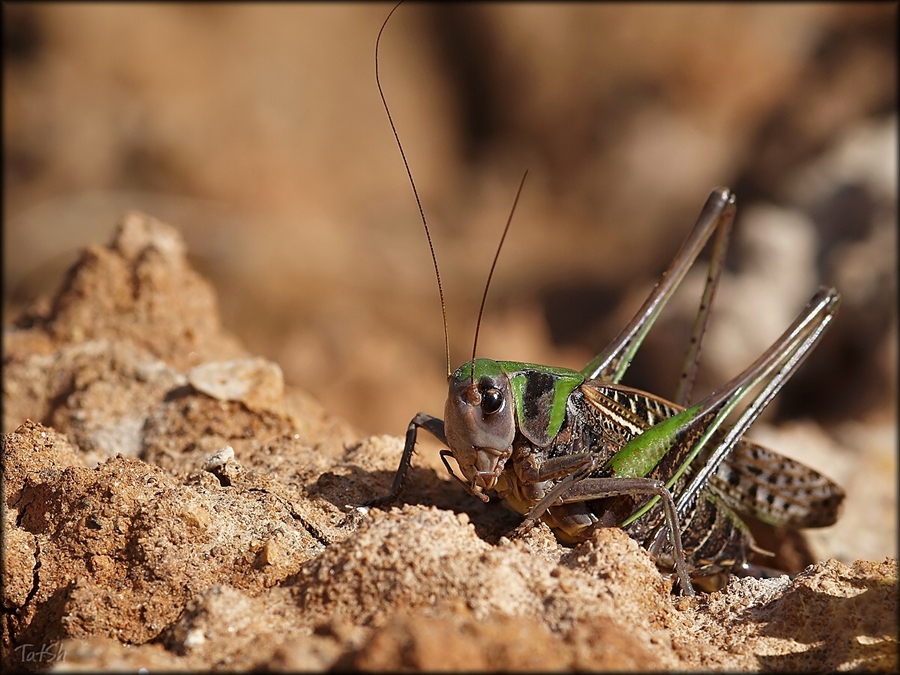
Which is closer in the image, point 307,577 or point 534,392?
point 307,577

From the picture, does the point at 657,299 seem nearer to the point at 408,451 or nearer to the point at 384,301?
the point at 408,451

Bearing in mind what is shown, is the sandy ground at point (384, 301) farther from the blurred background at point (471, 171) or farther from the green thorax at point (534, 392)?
the green thorax at point (534, 392)

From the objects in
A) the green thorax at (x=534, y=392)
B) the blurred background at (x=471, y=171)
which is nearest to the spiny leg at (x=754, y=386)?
the green thorax at (x=534, y=392)

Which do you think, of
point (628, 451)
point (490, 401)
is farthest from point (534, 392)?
point (628, 451)

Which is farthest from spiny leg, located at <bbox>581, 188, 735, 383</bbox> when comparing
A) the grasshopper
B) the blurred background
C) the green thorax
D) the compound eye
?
the blurred background

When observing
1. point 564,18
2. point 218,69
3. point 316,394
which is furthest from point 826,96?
point 218,69

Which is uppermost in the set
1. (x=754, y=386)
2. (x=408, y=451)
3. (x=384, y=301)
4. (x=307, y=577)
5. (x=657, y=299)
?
(x=384, y=301)

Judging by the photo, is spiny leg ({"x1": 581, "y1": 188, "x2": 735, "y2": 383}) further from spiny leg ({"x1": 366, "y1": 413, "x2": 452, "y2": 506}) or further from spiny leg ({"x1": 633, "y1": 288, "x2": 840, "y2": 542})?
spiny leg ({"x1": 366, "y1": 413, "x2": 452, "y2": 506})
